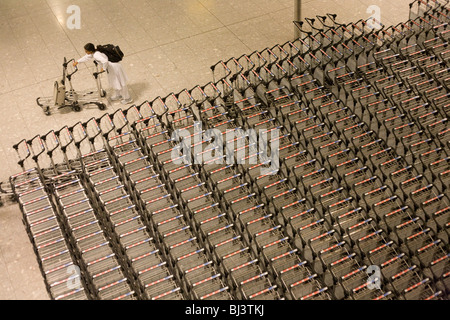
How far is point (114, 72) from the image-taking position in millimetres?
11000

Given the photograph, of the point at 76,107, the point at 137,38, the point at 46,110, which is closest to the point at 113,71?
the point at 76,107

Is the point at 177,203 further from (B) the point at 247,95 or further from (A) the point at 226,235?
(B) the point at 247,95

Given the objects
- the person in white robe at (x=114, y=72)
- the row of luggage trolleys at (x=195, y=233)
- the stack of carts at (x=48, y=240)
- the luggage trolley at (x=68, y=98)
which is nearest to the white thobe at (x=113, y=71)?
the person in white robe at (x=114, y=72)

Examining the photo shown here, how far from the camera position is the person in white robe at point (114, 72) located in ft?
35.5

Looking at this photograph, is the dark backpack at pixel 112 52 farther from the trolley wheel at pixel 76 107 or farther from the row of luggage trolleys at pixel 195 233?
the row of luggage trolleys at pixel 195 233

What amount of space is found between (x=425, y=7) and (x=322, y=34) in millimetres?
3349

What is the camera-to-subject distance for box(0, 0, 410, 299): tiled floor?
11.6 m

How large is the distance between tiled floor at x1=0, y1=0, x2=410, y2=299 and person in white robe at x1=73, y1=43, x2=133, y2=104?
0.28m

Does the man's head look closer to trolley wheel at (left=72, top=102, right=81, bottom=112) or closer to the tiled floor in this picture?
trolley wheel at (left=72, top=102, right=81, bottom=112)

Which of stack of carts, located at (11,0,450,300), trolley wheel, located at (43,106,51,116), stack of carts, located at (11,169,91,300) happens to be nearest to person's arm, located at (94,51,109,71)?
stack of carts, located at (11,0,450,300)

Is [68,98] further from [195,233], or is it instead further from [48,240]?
[195,233]

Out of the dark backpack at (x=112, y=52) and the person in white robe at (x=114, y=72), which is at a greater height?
the dark backpack at (x=112, y=52)

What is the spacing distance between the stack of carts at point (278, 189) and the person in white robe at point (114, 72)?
0.75 metres

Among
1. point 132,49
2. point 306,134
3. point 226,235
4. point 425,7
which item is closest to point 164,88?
point 132,49
